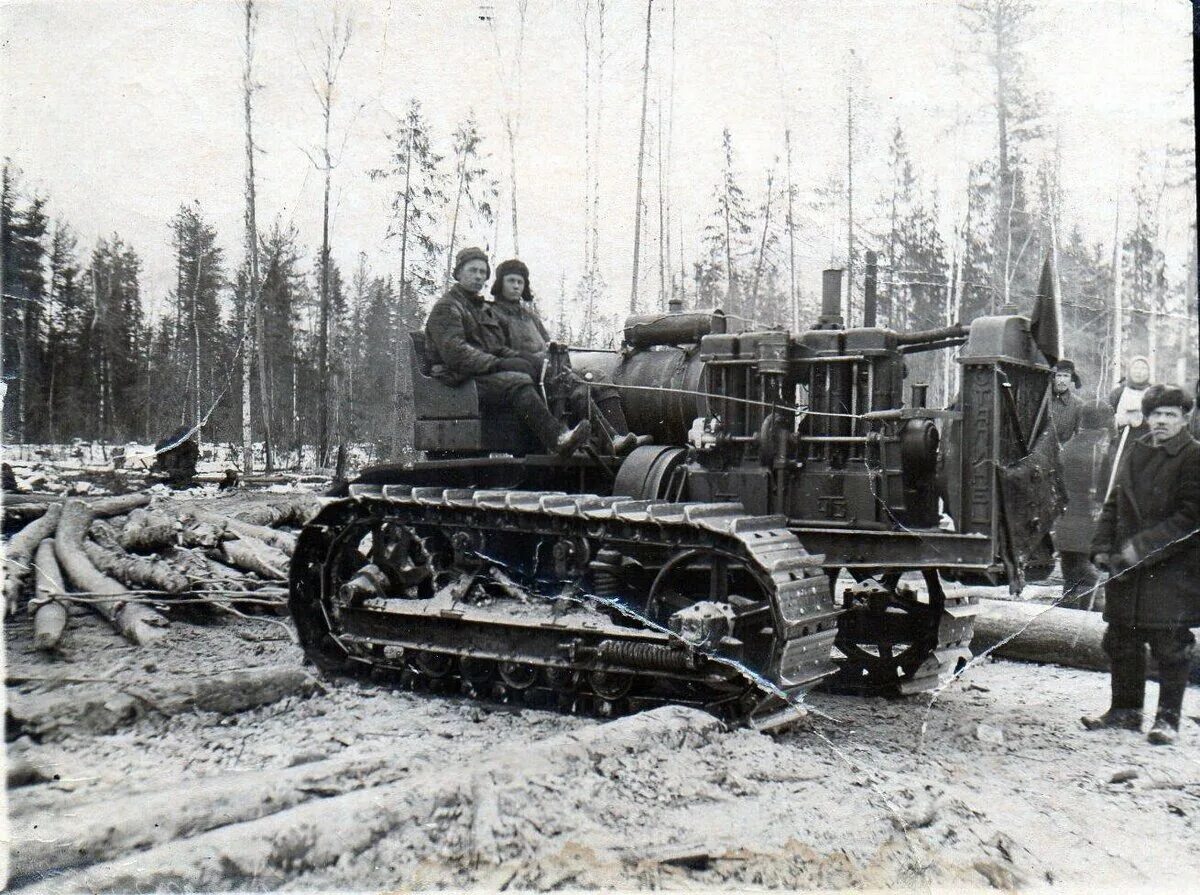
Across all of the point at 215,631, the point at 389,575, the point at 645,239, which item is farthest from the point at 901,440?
the point at 215,631

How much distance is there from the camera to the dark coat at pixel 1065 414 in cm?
471

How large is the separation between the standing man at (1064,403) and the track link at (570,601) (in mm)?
1491

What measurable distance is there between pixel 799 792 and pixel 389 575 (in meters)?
3.24

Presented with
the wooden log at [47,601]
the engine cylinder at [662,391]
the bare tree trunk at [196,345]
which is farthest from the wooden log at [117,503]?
the engine cylinder at [662,391]

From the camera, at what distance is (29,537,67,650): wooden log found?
531 centimetres

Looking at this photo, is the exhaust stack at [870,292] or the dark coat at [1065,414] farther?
the exhaust stack at [870,292]

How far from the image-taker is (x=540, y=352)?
5848 mm

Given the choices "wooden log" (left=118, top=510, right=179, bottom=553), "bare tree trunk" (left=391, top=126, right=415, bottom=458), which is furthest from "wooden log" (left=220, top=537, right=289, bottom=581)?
"bare tree trunk" (left=391, top=126, right=415, bottom=458)

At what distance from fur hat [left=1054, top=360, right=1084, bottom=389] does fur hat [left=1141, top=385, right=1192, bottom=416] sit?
52 cm

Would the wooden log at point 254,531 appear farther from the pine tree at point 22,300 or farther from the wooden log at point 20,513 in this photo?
the pine tree at point 22,300

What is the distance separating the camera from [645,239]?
17.7ft

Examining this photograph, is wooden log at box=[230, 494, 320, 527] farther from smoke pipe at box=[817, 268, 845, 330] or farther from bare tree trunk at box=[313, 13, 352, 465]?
smoke pipe at box=[817, 268, 845, 330]

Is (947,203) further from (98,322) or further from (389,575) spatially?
(98,322)

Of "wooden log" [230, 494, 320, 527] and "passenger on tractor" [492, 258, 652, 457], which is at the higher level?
"passenger on tractor" [492, 258, 652, 457]
